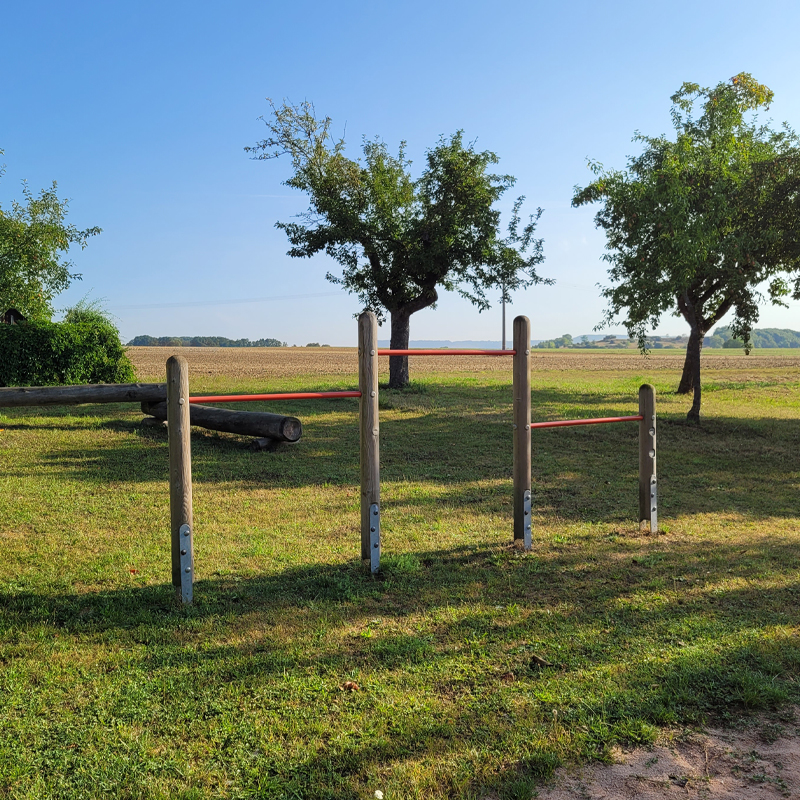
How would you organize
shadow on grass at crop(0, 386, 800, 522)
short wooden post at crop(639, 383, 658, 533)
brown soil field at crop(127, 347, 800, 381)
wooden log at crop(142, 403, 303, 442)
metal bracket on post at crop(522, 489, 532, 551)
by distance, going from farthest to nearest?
brown soil field at crop(127, 347, 800, 381) < wooden log at crop(142, 403, 303, 442) < shadow on grass at crop(0, 386, 800, 522) < short wooden post at crop(639, 383, 658, 533) < metal bracket on post at crop(522, 489, 532, 551)

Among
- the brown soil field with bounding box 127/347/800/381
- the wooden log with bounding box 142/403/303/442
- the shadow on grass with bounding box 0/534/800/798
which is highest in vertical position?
the brown soil field with bounding box 127/347/800/381

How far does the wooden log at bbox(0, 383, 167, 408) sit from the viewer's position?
32.4ft

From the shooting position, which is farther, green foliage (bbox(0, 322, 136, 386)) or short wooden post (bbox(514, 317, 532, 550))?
green foliage (bbox(0, 322, 136, 386))

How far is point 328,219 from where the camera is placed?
19547 millimetres

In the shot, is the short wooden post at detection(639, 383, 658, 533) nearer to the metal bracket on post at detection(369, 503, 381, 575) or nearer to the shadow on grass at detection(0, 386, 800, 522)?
the shadow on grass at detection(0, 386, 800, 522)

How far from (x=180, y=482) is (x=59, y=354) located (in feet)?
48.7

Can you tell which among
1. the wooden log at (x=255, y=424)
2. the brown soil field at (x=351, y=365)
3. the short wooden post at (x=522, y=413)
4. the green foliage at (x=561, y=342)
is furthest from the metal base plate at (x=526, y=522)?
the green foliage at (x=561, y=342)

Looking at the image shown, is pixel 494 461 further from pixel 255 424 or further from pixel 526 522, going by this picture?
pixel 526 522

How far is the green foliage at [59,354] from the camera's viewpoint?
16734mm

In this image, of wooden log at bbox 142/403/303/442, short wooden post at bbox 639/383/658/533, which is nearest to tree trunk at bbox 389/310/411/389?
wooden log at bbox 142/403/303/442

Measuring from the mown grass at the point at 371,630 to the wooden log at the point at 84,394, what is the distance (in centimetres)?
154

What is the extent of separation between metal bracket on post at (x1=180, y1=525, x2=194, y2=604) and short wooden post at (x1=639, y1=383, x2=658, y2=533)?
12.5ft

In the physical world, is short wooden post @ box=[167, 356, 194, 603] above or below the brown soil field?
below

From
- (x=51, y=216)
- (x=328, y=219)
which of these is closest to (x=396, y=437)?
(x=328, y=219)
